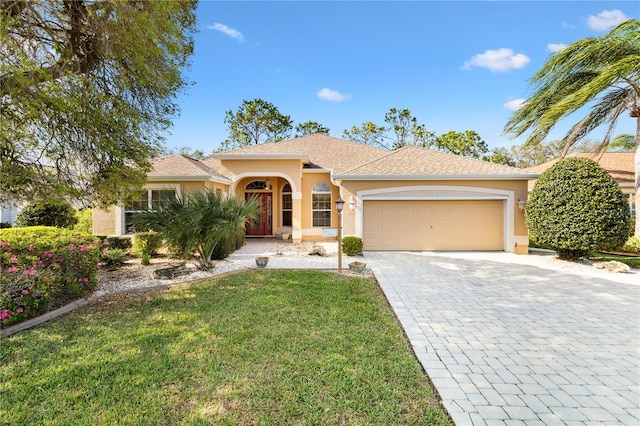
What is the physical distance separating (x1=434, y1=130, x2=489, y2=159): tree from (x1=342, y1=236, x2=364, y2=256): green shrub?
25342 mm

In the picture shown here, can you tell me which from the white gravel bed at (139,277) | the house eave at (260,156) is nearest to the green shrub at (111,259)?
the white gravel bed at (139,277)

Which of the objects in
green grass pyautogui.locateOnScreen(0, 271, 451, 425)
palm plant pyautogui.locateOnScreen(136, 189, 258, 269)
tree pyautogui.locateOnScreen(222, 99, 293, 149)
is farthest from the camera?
tree pyautogui.locateOnScreen(222, 99, 293, 149)

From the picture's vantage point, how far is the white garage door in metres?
12.9

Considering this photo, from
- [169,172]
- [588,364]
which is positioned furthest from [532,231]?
[169,172]

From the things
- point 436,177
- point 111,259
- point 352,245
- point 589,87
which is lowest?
point 111,259

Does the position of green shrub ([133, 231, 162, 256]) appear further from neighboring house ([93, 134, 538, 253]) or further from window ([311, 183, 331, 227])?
window ([311, 183, 331, 227])

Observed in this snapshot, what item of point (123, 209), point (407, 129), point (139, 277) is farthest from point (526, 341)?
point (407, 129)

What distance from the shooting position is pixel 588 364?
13.5 feet

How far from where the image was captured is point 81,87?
6.37 meters

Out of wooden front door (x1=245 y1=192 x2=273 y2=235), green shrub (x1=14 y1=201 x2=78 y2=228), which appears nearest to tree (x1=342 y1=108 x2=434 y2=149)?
wooden front door (x1=245 y1=192 x2=273 y2=235)

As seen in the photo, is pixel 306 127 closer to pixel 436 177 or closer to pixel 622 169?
pixel 436 177

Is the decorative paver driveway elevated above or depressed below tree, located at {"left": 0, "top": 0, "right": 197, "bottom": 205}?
below

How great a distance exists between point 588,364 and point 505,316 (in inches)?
67.3

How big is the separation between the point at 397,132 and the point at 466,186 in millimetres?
23257
